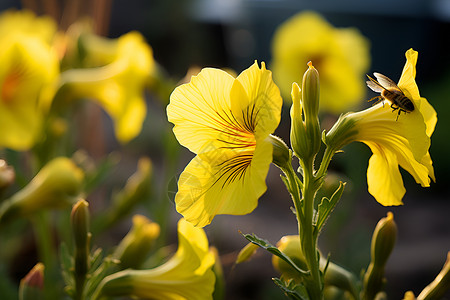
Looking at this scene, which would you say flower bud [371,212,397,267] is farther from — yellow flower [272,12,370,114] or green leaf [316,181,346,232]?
yellow flower [272,12,370,114]

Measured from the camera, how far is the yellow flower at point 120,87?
1.49m

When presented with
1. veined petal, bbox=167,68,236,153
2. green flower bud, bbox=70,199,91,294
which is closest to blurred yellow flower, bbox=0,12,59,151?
green flower bud, bbox=70,199,91,294

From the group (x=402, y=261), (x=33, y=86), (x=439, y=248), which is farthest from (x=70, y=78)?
(x=439, y=248)

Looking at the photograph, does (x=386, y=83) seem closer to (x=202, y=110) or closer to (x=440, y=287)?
(x=202, y=110)

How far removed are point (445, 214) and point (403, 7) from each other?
2053mm

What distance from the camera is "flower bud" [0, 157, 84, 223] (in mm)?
1148

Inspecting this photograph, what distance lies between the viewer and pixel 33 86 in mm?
1538

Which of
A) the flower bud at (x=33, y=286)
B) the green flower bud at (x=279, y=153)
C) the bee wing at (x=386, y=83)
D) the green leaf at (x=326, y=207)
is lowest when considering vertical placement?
the flower bud at (x=33, y=286)

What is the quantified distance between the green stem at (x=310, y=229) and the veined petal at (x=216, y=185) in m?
0.08

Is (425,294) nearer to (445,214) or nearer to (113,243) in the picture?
(113,243)

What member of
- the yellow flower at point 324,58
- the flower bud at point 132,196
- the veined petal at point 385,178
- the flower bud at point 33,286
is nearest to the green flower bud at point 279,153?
the veined petal at point 385,178

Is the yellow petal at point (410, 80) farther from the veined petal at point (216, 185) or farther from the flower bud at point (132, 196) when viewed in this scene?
the flower bud at point (132, 196)

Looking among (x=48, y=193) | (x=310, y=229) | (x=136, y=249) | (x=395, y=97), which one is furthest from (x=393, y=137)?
(x=48, y=193)

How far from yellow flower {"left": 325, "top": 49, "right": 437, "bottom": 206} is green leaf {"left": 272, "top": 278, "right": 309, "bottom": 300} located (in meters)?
0.17
